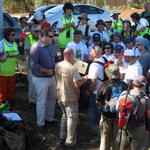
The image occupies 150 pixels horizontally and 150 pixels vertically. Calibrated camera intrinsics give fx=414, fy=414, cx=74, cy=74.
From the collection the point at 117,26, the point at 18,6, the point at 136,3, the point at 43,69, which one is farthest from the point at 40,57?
the point at 136,3

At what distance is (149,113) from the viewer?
18.7 feet

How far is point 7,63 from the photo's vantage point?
8398mm

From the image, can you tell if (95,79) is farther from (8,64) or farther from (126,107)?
(8,64)

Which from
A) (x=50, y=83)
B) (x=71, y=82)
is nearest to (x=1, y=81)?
(x=50, y=83)

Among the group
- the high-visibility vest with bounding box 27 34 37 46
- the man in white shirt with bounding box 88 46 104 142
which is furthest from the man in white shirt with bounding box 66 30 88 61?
the man in white shirt with bounding box 88 46 104 142

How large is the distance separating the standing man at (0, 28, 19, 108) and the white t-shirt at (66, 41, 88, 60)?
1526 mm

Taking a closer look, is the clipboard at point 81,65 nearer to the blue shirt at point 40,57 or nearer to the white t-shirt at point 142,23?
the blue shirt at point 40,57

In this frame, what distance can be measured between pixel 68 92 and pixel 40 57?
3.46 ft

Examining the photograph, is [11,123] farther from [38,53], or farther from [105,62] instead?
[105,62]

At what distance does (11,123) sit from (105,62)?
2025mm

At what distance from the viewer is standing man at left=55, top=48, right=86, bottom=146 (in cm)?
714

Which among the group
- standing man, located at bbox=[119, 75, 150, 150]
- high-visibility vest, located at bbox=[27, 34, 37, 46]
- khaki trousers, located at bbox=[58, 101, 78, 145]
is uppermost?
high-visibility vest, located at bbox=[27, 34, 37, 46]

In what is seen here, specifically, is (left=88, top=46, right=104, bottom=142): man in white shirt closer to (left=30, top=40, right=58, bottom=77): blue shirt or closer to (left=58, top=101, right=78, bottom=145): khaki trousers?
(left=58, top=101, right=78, bottom=145): khaki trousers

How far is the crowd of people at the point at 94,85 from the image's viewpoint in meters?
5.80
